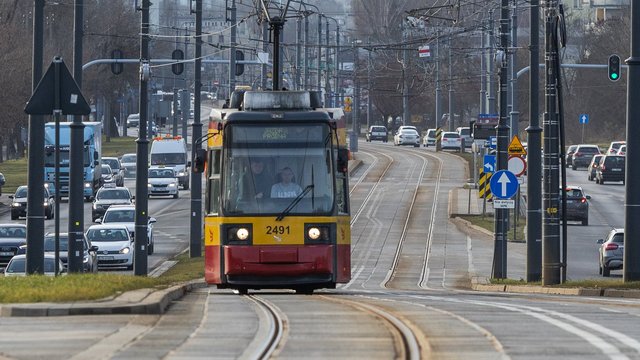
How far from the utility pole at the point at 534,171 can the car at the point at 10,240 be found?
16.3 m

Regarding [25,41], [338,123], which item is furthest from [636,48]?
[25,41]

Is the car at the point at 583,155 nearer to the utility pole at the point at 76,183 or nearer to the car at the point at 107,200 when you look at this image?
the car at the point at 107,200

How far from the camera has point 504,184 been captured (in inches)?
1454

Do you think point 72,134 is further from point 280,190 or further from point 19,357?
point 19,357

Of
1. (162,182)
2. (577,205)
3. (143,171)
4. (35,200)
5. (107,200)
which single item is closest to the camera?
(35,200)

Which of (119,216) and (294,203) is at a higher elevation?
(294,203)

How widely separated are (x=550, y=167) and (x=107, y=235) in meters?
18.8

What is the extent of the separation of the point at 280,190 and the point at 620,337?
929cm

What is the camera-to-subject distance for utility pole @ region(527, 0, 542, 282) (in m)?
34.5

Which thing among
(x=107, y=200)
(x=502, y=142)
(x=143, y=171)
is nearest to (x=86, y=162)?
(x=107, y=200)

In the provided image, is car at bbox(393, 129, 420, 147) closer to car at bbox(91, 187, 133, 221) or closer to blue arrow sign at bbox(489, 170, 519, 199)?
car at bbox(91, 187, 133, 221)

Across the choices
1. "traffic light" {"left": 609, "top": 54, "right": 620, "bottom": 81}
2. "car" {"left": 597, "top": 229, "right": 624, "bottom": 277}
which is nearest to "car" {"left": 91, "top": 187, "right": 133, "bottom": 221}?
"traffic light" {"left": 609, "top": 54, "right": 620, "bottom": 81}

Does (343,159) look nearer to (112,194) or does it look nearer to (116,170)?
(112,194)

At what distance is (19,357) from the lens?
13.1 metres
